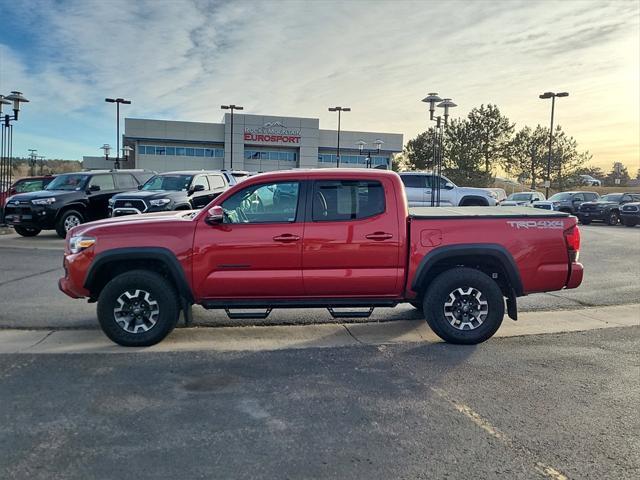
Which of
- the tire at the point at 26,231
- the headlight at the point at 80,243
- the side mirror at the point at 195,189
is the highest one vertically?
the side mirror at the point at 195,189

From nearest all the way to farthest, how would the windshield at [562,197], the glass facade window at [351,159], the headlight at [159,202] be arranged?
the headlight at [159,202]
the windshield at [562,197]
the glass facade window at [351,159]

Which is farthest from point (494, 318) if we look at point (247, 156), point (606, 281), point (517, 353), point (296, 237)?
point (247, 156)

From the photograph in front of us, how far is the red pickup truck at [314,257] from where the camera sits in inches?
212

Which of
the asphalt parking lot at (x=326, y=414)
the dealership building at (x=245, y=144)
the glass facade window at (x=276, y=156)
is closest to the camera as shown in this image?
the asphalt parking lot at (x=326, y=414)

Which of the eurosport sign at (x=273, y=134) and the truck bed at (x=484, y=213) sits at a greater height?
the eurosport sign at (x=273, y=134)

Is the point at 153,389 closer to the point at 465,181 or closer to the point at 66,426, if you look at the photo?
the point at 66,426

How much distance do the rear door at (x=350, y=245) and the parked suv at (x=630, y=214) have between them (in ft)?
78.7

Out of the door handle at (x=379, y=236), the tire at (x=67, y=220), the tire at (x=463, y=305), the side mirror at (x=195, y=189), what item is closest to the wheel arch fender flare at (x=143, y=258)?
the door handle at (x=379, y=236)

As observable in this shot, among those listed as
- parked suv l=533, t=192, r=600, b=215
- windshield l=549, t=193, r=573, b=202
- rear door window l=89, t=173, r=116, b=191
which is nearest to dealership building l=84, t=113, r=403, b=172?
windshield l=549, t=193, r=573, b=202

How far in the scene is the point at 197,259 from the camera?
5395mm

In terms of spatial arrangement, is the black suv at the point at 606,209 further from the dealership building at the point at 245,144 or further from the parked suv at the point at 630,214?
the dealership building at the point at 245,144

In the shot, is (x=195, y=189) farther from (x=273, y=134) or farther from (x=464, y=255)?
(x=273, y=134)

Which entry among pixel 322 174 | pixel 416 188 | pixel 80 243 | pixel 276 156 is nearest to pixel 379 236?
Answer: pixel 322 174

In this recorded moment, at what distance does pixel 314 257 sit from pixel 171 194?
8.80 meters
